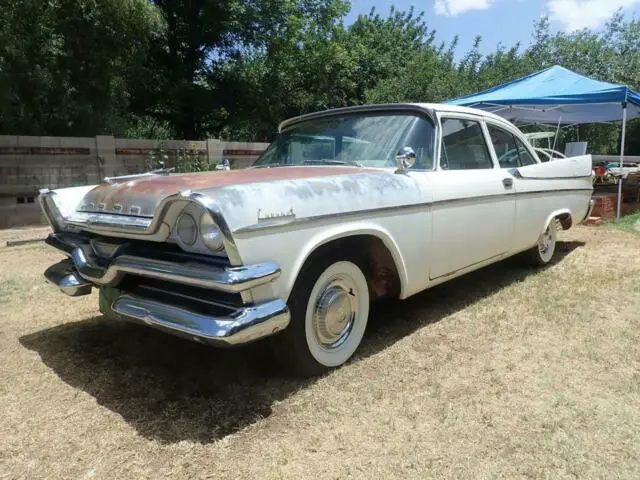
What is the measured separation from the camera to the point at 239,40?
48.6ft

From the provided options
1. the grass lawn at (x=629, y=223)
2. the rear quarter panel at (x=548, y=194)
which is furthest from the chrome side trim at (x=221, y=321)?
the grass lawn at (x=629, y=223)

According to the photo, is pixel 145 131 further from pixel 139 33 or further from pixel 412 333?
pixel 412 333

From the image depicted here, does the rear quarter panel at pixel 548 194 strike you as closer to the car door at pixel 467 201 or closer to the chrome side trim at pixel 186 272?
the car door at pixel 467 201

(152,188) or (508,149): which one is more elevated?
(508,149)

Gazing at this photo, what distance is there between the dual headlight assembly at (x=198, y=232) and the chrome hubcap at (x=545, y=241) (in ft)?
13.1

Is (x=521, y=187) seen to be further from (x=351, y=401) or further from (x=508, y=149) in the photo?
(x=351, y=401)

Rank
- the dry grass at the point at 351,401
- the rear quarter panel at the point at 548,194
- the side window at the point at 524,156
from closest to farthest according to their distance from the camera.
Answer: the dry grass at the point at 351,401
the rear quarter panel at the point at 548,194
the side window at the point at 524,156

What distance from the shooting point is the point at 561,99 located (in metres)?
8.49

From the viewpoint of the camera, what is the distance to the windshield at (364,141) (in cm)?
355

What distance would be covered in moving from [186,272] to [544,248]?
4.28 m

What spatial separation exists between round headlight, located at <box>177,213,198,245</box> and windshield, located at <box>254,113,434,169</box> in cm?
139

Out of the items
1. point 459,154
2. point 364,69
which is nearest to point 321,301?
point 459,154

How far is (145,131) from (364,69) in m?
9.30

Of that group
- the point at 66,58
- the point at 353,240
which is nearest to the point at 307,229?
the point at 353,240
